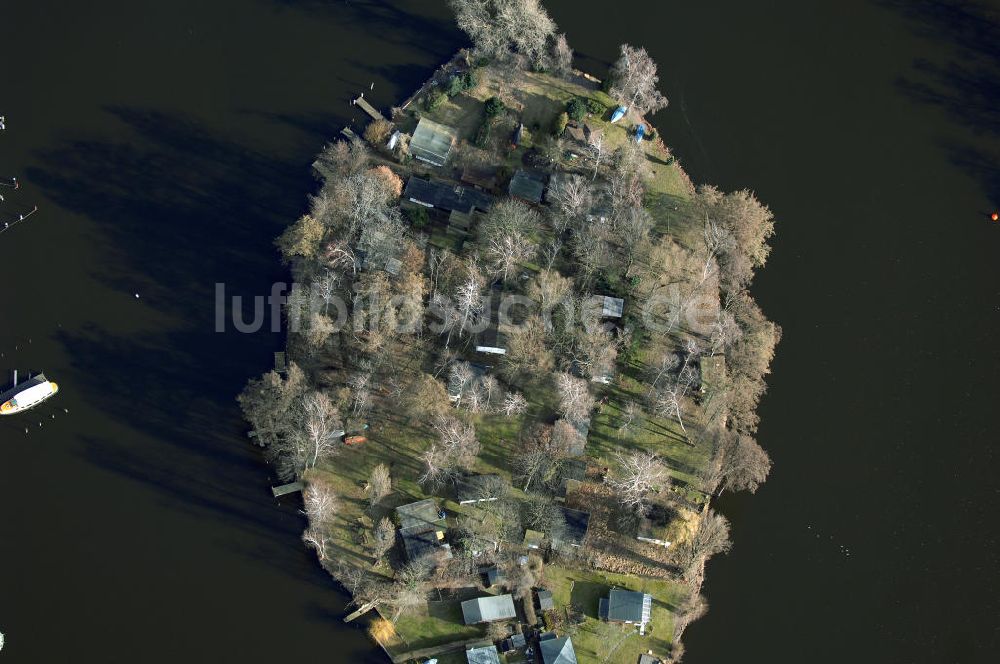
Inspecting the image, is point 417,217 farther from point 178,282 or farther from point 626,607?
point 626,607

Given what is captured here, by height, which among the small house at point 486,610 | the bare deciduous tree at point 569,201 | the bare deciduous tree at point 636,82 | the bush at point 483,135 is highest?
the bare deciduous tree at point 636,82

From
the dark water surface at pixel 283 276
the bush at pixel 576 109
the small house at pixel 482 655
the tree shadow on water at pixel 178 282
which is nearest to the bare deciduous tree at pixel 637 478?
the dark water surface at pixel 283 276

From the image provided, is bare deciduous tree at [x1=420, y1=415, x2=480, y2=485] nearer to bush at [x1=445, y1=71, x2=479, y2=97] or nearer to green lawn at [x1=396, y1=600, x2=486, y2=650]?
green lawn at [x1=396, y1=600, x2=486, y2=650]

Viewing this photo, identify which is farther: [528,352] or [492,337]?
[492,337]

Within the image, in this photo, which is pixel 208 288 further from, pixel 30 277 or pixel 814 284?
pixel 814 284

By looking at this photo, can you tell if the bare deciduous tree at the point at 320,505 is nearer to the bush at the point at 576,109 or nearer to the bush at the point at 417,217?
the bush at the point at 417,217

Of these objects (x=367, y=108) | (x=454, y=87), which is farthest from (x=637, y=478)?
(x=367, y=108)
